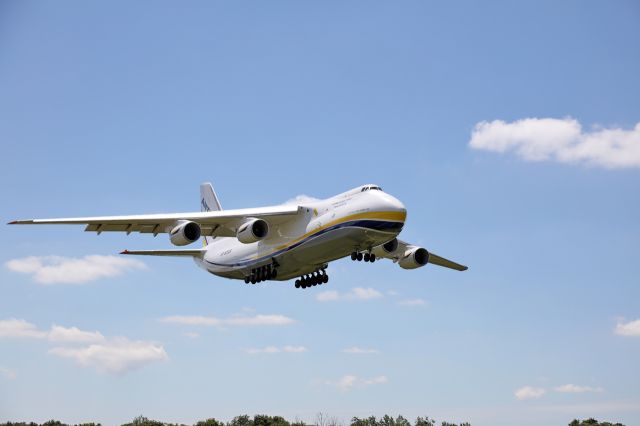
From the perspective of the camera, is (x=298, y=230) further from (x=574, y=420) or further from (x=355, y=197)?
(x=574, y=420)

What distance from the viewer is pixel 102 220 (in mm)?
26234

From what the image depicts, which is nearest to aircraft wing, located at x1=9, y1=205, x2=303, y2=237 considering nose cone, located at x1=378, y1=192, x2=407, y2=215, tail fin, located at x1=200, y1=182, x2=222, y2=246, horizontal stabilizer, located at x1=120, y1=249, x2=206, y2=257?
horizontal stabilizer, located at x1=120, y1=249, x2=206, y2=257

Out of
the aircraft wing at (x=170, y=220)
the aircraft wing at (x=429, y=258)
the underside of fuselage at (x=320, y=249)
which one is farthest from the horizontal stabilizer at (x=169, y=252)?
the aircraft wing at (x=429, y=258)

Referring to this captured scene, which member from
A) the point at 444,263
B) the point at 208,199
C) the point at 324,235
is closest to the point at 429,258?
the point at 444,263

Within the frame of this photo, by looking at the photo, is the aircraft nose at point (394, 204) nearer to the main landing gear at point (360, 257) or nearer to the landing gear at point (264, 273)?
the main landing gear at point (360, 257)

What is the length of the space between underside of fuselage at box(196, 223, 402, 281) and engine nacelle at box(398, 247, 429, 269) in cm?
476

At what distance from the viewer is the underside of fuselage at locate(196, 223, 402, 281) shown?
24.1m

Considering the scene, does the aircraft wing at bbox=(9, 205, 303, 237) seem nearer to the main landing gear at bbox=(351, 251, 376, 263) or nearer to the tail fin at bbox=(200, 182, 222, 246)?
the main landing gear at bbox=(351, 251, 376, 263)

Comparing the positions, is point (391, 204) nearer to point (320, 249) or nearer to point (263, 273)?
point (320, 249)

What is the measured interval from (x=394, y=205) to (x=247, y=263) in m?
7.03

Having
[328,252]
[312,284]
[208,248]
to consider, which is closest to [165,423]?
[208,248]

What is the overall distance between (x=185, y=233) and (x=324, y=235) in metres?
4.73

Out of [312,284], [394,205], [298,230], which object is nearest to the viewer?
[394,205]

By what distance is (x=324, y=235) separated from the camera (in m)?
→ 25.0
